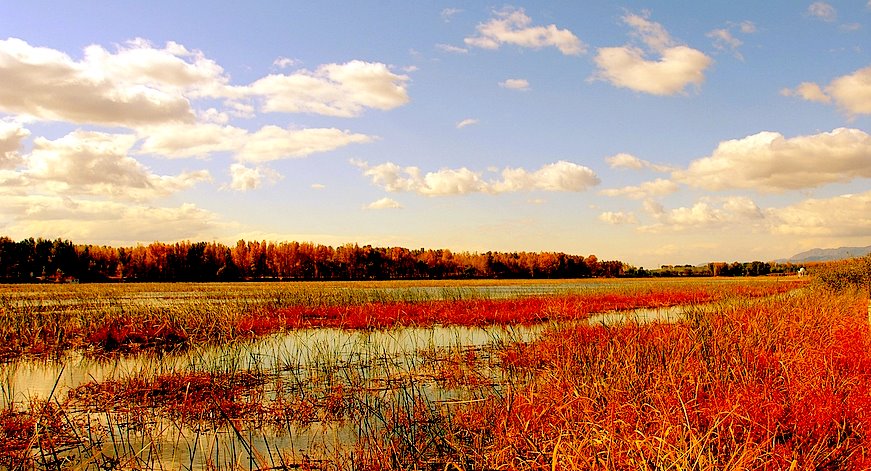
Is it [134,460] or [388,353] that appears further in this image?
[388,353]

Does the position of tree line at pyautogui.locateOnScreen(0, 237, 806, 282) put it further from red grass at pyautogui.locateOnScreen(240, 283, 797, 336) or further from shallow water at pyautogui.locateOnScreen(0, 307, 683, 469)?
shallow water at pyautogui.locateOnScreen(0, 307, 683, 469)

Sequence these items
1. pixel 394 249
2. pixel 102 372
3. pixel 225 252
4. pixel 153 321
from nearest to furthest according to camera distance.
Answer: pixel 102 372, pixel 153 321, pixel 225 252, pixel 394 249

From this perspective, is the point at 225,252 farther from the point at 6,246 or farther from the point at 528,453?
the point at 528,453

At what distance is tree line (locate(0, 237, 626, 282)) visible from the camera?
8812 centimetres

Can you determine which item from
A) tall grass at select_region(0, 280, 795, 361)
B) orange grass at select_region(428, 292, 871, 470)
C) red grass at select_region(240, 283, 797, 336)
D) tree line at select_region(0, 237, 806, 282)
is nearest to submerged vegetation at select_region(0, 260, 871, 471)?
orange grass at select_region(428, 292, 871, 470)

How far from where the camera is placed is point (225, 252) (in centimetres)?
10375

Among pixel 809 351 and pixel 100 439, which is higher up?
pixel 809 351

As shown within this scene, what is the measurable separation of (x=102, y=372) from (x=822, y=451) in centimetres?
1269

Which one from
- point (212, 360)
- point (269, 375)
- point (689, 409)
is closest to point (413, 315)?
point (212, 360)

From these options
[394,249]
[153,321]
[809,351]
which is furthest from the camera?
[394,249]

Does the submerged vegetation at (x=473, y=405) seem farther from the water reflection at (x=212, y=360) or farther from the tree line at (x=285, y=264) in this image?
the tree line at (x=285, y=264)

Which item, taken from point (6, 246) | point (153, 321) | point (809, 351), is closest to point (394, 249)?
point (6, 246)

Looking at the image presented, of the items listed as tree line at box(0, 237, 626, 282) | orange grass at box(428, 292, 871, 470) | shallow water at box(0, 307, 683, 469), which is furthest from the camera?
tree line at box(0, 237, 626, 282)

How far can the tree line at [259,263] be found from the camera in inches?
3469
